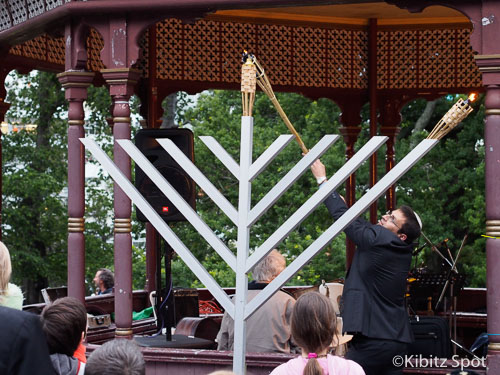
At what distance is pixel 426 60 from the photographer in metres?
11.0

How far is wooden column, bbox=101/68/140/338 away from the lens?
6.94 metres

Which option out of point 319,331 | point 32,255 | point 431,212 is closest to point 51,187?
point 32,255

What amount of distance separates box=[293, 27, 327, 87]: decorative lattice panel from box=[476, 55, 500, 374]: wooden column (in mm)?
4751

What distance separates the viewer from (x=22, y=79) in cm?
2077

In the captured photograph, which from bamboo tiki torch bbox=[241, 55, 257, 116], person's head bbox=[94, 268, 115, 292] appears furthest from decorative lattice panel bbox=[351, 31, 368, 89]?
bamboo tiki torch bbox=[241, 55, 257, 116]

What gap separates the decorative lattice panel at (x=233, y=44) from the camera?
1049cm

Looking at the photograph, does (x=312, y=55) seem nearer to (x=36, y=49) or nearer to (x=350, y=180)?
(x=350, y=180)

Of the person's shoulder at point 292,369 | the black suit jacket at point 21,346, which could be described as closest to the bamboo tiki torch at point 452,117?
the person's shoulder at point 292,369

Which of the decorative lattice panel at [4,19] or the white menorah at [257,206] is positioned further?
the decorative lattice panel at [4,19]

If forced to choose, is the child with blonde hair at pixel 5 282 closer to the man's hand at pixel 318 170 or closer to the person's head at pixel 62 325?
the person's head at pixel 62 325

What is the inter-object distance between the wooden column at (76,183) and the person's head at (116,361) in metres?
4.02

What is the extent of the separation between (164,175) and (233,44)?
337 cm

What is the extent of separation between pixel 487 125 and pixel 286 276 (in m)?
1.59

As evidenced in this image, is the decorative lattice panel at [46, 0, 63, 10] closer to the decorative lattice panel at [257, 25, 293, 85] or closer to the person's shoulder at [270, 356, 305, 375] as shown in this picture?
the decorative lattice panel at [257, 25, 293, 85]
